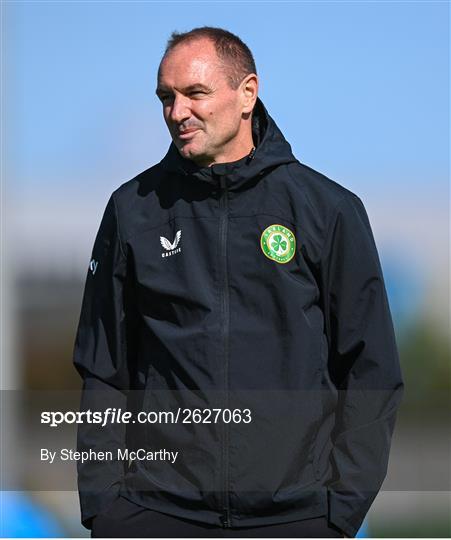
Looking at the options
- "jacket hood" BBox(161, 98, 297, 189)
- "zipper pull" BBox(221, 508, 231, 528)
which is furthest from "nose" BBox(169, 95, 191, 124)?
"zipper pull" BBox(221, 508, 231, 528)

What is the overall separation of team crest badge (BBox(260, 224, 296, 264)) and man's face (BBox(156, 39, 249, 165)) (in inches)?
11.0

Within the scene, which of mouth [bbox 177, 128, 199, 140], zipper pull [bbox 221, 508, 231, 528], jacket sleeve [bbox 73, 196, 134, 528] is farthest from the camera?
jacket sleeve [bbox 73, 196, 134, 528]

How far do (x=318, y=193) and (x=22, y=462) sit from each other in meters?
1.81

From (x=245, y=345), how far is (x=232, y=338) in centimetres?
4

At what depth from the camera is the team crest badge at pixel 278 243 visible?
2770 mm

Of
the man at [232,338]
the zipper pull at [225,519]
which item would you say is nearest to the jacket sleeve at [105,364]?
the man at [232,338]

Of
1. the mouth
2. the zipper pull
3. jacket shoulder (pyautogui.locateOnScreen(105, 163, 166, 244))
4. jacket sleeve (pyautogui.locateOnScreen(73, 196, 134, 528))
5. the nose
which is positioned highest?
the nose

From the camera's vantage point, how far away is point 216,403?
2.66 metres

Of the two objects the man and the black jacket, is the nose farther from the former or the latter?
the black jacket

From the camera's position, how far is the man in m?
2.69

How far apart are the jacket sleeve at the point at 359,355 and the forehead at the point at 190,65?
1.83ft

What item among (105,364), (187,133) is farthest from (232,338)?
(187,133)

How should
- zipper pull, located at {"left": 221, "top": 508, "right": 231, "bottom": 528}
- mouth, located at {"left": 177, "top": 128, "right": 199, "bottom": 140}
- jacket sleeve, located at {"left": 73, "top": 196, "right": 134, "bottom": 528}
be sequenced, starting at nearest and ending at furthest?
zipper pull, located at {"left": 221, "top": 508, "right": 231, "bottom": 528} → mouth, located at {"left": 177, "top": 128, "right": 199, "bottom": 140} → jacket sleeve, located at {"left": 73, "top": 196, "right": 134, "bottom": 528}

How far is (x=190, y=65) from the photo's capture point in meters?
2.79
